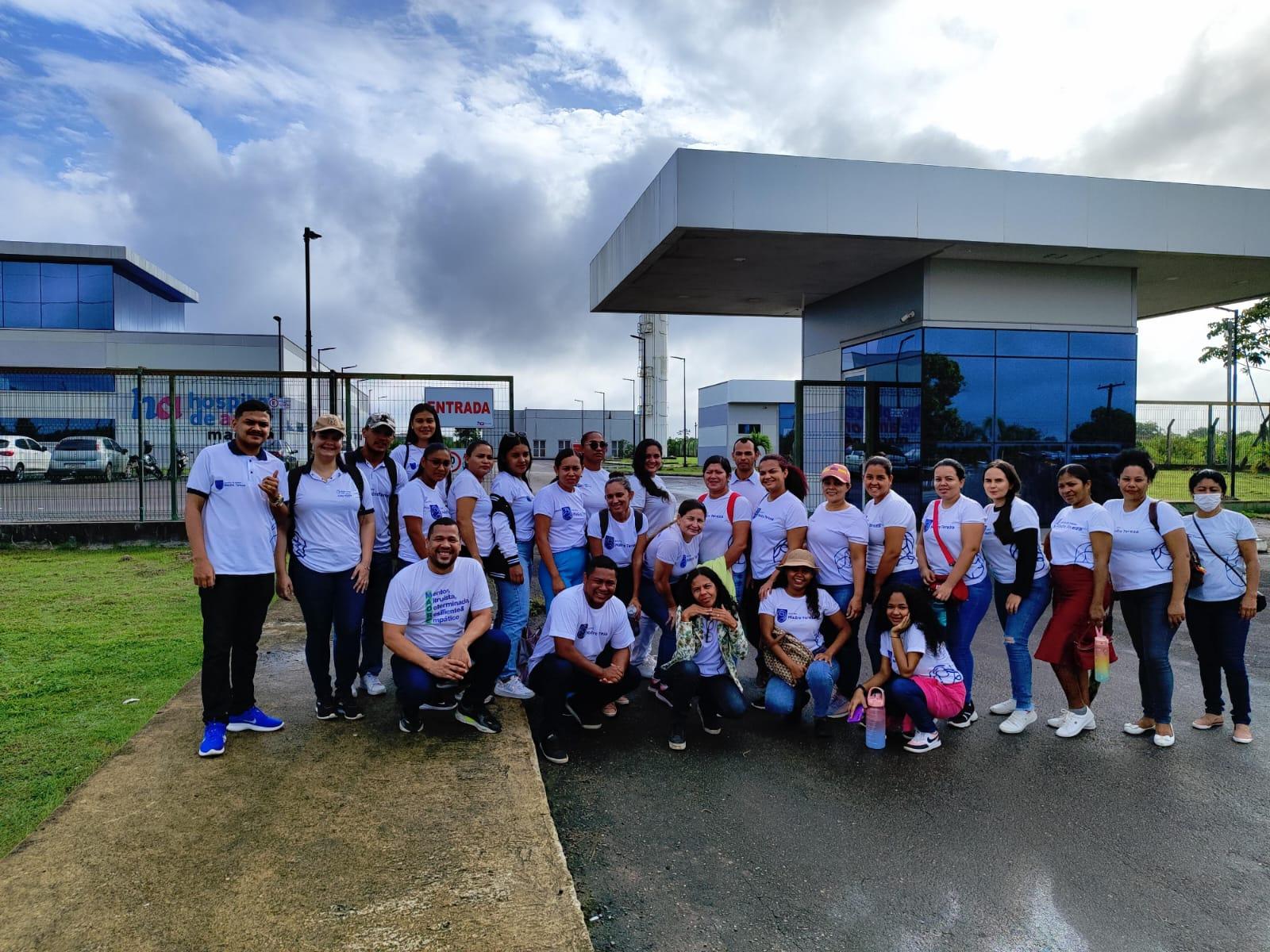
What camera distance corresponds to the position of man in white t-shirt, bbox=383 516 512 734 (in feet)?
15.2

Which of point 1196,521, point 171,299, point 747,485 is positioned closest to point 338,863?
point 747,485

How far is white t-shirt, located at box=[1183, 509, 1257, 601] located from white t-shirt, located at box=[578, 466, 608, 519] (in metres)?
3.59

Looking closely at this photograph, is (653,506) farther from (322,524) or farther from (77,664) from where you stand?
(77,664)

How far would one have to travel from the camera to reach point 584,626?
16.3 ft

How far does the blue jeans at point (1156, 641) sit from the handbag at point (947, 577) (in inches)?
37.6

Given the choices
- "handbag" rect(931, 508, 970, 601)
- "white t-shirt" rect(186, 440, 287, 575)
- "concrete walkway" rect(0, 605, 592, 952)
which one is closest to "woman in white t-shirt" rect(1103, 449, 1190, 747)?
"handbag" rect(931, 508, 970, 601)

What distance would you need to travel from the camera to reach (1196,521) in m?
5.12

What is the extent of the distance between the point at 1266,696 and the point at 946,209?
27.0 feet

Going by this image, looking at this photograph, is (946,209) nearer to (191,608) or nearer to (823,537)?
(823,537)

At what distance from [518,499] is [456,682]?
1551 mm

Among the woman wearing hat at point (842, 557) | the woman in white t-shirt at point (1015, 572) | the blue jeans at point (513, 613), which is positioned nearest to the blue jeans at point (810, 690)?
the woman wearing hat at point (842, 557)

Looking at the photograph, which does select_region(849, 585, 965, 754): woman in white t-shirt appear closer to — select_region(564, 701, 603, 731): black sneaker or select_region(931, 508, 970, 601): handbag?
select_region(931, 508, 970, 601): handbag

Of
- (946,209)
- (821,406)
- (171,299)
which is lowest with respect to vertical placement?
(821,406)

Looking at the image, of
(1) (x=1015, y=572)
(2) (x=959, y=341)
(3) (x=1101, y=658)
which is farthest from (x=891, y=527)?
(2) (x=959, y=341)
